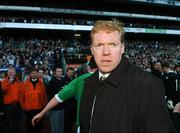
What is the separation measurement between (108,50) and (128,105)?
30cm

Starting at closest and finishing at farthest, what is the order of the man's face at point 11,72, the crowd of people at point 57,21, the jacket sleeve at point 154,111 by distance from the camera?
1. the jacket sleeve at point 154,111
2. the man's face at point 11,72
3. the crowd of people at point 57,21

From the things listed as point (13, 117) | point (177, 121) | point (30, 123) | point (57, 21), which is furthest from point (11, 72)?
point (57, 21)

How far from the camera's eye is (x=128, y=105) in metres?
1.79

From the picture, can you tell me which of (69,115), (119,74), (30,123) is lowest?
(30,123)

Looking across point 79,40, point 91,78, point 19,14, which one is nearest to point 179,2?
point 79,40

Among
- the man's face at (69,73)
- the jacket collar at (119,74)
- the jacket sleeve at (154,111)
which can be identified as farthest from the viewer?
the man's face at (69,73)

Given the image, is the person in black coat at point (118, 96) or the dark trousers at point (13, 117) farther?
the dark trousers at point (13, 117)

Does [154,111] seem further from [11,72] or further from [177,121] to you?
[11,72]

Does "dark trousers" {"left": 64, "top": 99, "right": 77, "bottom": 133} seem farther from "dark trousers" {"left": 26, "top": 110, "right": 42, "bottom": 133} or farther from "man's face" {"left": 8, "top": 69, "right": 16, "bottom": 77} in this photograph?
"man's face" {"left": 8, "top": 69, "right": 16, "bottom": 77}

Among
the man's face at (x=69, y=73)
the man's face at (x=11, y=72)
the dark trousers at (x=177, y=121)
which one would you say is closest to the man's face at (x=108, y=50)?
the dark trousers at (x=177, y=121)

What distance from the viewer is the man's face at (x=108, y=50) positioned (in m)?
A: 1.90

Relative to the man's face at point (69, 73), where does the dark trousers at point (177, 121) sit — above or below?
below

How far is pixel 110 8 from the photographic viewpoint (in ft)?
149

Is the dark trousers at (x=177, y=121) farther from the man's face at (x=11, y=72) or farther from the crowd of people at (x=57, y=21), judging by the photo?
the crowd of people at (x=57, y=21)
